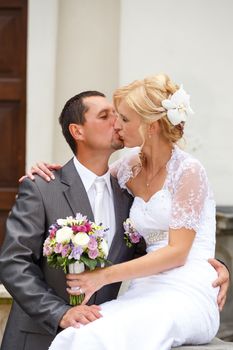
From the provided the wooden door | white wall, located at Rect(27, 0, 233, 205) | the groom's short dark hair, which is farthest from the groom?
the wooden door

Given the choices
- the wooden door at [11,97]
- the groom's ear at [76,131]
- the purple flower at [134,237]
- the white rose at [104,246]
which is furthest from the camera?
the wooden door at [11,97]

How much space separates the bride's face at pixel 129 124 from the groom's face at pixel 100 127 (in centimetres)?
7

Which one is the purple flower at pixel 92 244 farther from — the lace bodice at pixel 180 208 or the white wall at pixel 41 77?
the white wall at pixel 41 77

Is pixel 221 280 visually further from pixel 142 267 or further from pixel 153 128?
pixel 153 128

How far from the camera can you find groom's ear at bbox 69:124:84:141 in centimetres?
461

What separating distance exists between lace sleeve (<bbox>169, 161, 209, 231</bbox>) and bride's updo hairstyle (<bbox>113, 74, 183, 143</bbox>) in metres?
0.24

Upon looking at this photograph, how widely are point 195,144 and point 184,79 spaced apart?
0.47m

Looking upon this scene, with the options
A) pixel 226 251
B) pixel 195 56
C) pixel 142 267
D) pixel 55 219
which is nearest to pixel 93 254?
pixel 142 267

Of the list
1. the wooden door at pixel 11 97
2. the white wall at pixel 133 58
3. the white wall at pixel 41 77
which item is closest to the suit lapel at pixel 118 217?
the white wall at pixel 133 58

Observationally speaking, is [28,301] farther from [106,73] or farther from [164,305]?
[106,73]

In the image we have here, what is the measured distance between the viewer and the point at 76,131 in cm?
463

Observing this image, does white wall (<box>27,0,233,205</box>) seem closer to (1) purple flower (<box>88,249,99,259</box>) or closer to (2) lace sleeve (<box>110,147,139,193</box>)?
(2) lace sleeve (<box>110,147,139,193</box>)

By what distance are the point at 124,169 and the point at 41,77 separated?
2.12 meters

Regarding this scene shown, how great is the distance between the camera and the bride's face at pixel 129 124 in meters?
4.44
